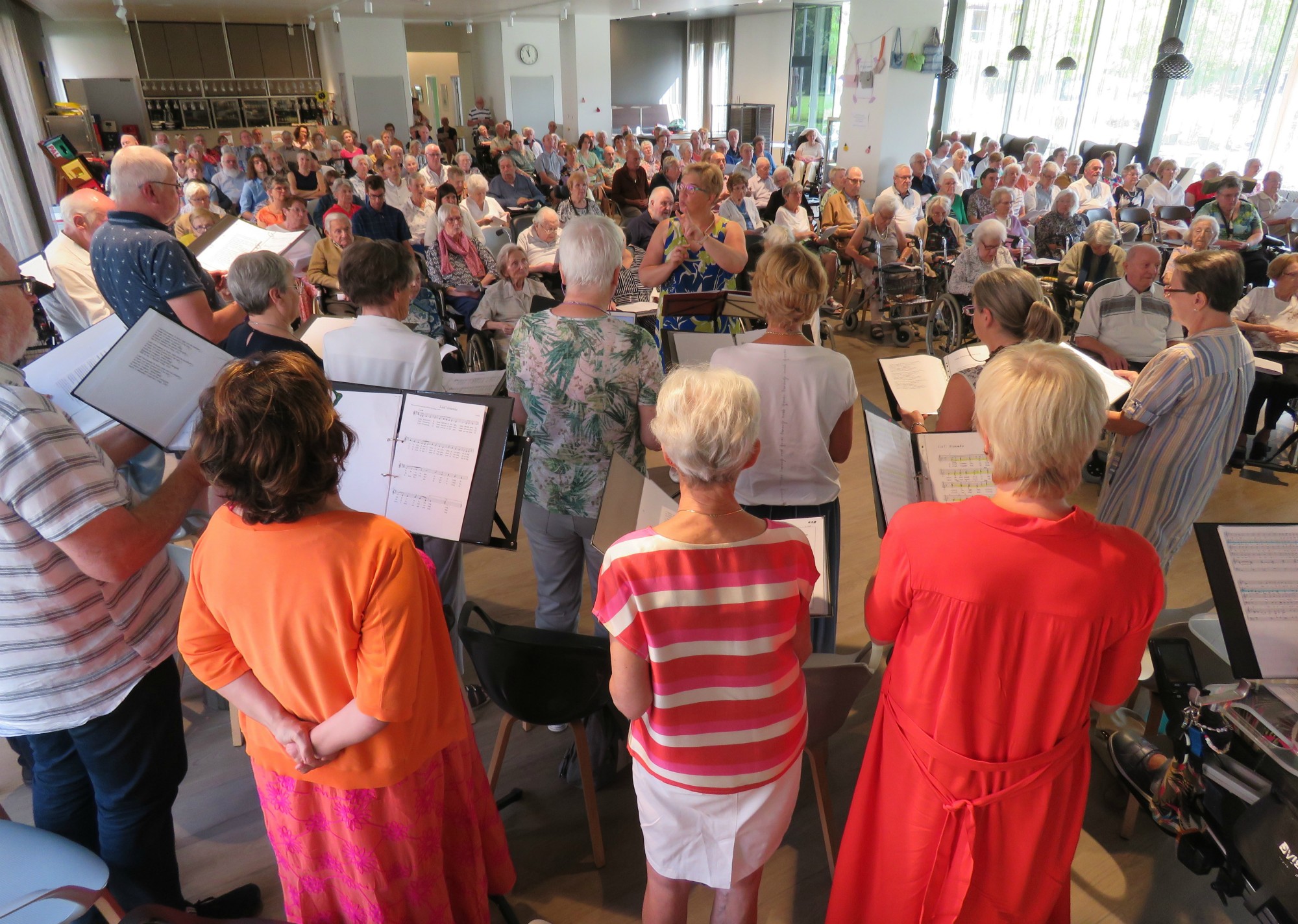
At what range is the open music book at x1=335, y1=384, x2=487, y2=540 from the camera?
1934 millimetres

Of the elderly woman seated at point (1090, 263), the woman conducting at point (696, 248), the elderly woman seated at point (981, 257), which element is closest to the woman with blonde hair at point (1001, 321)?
the woman conducting at point (696, 248)

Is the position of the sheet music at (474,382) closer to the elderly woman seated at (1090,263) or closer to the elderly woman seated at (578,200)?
the elderly woman seated at (578,200)

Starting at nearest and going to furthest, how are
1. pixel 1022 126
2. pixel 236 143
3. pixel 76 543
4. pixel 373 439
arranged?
1. pixel 76 543
2. pixel 373 439
3. pixel 1022 126
4. pixel 236 143

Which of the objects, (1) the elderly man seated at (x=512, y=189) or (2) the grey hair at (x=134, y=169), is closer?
(2) the grey hair at (x=134, y=169)

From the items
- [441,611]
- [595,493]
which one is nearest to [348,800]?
[441,611]

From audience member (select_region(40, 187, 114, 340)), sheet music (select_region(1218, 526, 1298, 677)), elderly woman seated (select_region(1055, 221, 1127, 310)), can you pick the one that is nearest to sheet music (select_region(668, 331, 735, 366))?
sheet music (select_region(1218, 526, 1298, 677))

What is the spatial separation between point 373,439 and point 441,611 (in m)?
0.78

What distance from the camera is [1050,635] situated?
1.23 metres

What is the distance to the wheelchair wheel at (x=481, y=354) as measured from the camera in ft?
15.9

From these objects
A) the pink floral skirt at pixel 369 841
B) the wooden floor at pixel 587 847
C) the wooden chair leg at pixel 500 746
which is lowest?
the wooden floor at pixel 587 847

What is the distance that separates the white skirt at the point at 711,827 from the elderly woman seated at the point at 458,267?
453 cm

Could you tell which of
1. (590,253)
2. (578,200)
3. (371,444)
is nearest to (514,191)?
(578,200)

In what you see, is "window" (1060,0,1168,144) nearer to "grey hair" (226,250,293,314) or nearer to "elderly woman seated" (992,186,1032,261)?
"elderly woman seated" (992,186,1032,261)

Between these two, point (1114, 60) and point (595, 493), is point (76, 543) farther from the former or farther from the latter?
point (1114, 60)
